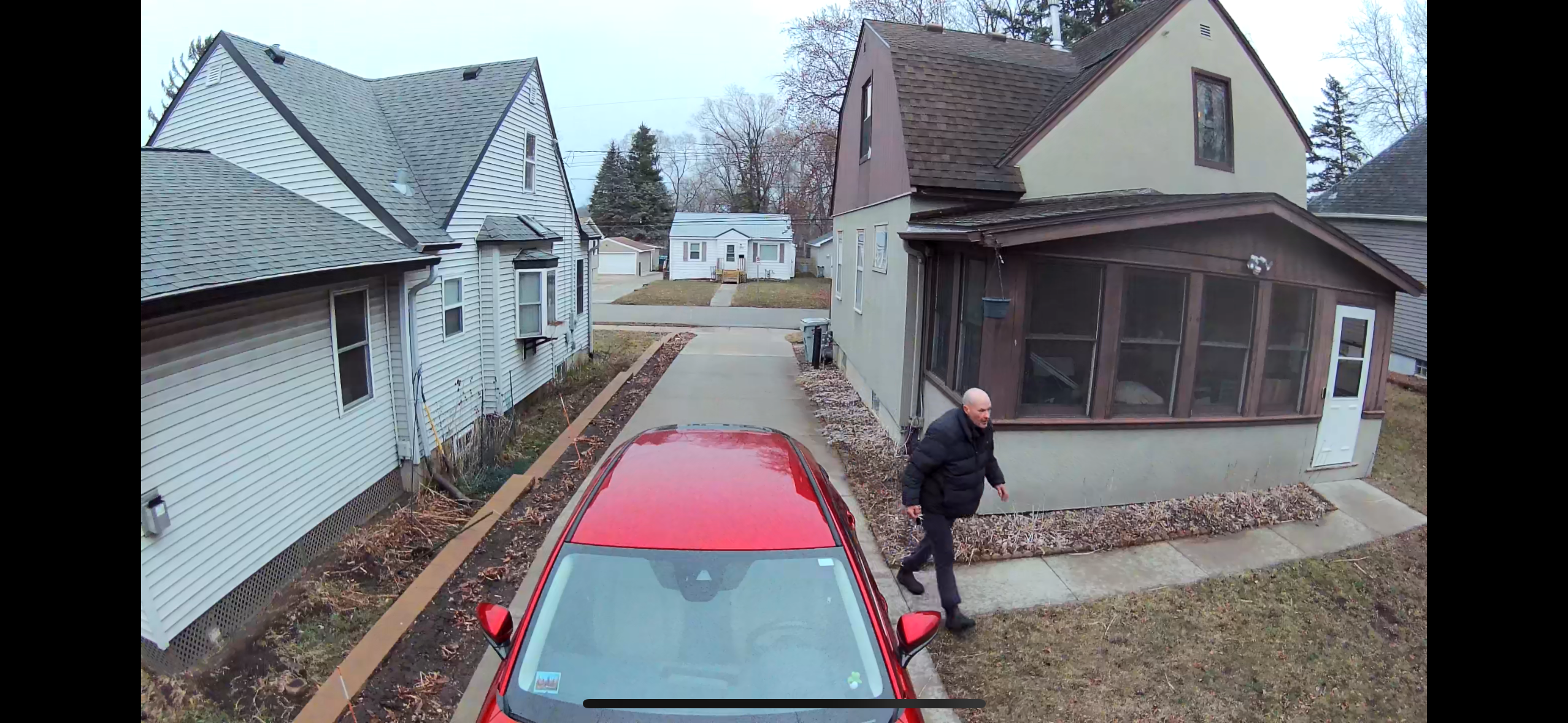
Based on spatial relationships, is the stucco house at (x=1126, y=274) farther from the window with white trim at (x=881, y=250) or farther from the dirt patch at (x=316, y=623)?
the dirt patch at (x=316, y=623)

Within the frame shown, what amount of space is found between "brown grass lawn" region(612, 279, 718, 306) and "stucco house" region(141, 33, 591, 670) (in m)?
15.9

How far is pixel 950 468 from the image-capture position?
5055mm

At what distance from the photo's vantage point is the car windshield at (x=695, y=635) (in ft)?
9.10

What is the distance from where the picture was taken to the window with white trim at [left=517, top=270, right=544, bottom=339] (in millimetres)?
11859

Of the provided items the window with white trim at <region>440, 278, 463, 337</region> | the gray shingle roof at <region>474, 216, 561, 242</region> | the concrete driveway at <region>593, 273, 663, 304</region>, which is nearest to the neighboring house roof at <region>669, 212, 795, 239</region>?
the concrete driveway at <region>593, 273, 663, 304</region>

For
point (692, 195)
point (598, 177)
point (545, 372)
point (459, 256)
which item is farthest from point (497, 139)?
point (692, 195)

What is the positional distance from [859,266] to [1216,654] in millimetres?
9117

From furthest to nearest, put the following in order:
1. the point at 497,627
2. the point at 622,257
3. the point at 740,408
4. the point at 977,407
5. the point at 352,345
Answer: the point at 622,257 < the point at 740,408 < the point at 352,345 < the point at 977,407 < the point at 497,627

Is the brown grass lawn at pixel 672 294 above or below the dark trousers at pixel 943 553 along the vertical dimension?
above

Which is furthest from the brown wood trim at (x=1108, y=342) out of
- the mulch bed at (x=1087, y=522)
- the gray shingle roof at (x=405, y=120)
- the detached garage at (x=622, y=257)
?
the detached garage at (x=622, y=257)

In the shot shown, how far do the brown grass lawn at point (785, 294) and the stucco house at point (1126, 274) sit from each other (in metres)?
18.4

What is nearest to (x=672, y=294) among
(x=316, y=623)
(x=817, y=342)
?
(x=817, y=342)

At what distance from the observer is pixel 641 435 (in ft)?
16.2

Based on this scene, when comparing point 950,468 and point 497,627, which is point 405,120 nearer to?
point 950,468
